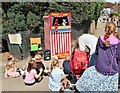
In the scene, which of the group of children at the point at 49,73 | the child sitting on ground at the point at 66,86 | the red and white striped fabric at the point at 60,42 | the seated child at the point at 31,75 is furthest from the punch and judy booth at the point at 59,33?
the child sitting on ground at the point at 66,86

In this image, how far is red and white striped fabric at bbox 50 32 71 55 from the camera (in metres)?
8.55

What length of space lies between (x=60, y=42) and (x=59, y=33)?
0.29 metres

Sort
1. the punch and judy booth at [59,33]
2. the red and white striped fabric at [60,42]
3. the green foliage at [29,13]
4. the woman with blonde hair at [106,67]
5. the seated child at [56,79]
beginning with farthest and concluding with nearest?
the green foliage at [29,13]
the red and white striped fabric at [60,42]
the punch and judy booth at [59,33]
the seated child at [56,79]
the woman with blonde hair at [106,67]

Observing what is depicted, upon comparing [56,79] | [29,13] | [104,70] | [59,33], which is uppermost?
[104,70]

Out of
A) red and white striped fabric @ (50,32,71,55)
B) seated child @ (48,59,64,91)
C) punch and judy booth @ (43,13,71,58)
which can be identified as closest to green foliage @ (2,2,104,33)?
punch and judy booth @ (43,13,71,58)

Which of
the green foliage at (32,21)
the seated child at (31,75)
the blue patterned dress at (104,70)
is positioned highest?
the blue patterned dress at (104,70)

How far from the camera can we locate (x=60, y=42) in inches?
339

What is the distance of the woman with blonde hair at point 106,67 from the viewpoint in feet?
13.5

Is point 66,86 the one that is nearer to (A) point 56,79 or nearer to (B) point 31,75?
(A) point 56,79

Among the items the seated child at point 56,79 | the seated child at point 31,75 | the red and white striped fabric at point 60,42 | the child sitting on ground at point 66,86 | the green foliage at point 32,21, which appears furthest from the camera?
the green foliage at point 32,21

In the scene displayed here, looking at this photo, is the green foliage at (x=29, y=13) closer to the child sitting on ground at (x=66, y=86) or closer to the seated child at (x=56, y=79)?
the seated child at (x=56, y=79)

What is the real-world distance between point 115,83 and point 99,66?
0.37 metres

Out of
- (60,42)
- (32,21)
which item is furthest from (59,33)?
(32,21)

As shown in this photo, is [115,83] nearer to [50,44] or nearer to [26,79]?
[26,79]
